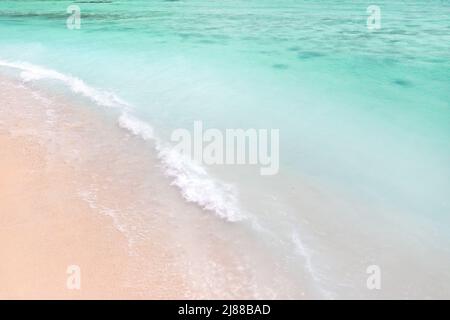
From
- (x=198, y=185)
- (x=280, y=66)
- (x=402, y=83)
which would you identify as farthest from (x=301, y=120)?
(x=280, y=66)

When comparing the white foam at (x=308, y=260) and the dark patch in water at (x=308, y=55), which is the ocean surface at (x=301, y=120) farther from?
the dark patch in water at (x=308, y=55)

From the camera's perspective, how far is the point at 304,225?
6758 mm

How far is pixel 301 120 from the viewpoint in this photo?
10906mm

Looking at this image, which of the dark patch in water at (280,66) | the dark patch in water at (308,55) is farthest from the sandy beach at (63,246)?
the dark patch in water at (308,55)

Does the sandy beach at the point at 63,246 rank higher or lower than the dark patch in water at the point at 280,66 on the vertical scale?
lower

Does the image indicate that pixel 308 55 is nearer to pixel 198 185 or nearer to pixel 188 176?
pixel 188 176

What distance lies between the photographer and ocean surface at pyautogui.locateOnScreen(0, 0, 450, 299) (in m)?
6.14

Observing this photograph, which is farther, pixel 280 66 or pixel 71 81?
pixel 280 66

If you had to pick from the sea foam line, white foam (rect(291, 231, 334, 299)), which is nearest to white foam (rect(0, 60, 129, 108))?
the sea foam line

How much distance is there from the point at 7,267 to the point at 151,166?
132 inches

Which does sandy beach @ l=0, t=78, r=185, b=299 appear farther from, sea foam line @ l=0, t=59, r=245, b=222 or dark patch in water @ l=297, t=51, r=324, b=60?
dark patch in water @ l=297, t=51, r=324, b=60

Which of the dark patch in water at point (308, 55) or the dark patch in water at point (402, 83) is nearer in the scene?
the dark patch in water at point (402, 83)

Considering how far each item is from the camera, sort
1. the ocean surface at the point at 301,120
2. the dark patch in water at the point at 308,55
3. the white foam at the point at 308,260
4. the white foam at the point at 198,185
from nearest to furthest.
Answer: the white foam at the point at 308,260 < the ocean surface at the point at 301,120 < the white foam at the point at 198,185 < the dark patch in water at the point at 308,55

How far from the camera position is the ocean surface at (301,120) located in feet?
20.1
